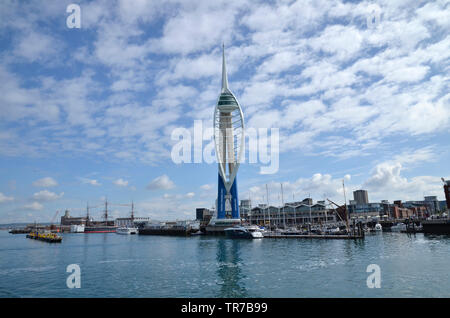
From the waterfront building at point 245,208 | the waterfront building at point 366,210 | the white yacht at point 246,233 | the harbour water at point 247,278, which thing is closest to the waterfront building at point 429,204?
the waterfront building at point 366,210

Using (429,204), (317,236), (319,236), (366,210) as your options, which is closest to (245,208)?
(366,210)

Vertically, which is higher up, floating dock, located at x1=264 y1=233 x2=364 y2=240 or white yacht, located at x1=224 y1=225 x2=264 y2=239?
white yacht, located at x1=224 y1=225 x2=264 y2=239

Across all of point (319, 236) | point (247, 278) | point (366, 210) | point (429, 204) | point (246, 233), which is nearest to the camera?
point (247, 278)

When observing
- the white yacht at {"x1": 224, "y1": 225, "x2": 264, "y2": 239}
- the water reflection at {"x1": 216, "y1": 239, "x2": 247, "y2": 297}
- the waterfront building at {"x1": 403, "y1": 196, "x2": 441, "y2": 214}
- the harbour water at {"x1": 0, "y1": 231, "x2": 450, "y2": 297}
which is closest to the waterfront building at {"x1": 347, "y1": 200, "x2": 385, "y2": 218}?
the waterfront building at {"x1": 403, "y1": 196, "x2": 441, "y2": 214}

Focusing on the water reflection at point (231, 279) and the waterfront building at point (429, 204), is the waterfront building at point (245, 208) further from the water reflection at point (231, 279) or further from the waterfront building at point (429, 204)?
the water reflection at point (231, 279)

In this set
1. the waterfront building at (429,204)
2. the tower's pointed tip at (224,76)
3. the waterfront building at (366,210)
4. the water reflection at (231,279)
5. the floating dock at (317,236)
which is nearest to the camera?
the water reflection at (231,279)

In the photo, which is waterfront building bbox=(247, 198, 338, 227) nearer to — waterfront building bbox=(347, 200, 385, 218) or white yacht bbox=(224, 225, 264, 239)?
waterfront building bbox=(347, 200, 385, 218)

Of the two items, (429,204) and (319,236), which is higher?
(429,204)

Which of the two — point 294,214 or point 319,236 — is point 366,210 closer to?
point 294,214

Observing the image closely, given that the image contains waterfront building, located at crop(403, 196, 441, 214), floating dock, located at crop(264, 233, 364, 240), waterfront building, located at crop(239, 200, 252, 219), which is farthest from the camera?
waterfront building, located at crop(403, 196, 441, 214)

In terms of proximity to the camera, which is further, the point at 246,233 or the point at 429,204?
the point at 429,204

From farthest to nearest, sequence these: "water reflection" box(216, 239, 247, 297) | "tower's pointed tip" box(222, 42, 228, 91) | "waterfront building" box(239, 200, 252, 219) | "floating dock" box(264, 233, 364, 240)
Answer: "waterfront building" box(239, 200, 252, 219)
"tower's pointed tip" box(222, 42, 228, 91)
"floating dock" box(264, 233, 364, 240)
"water reflection" box(216, 239, 247, 297)

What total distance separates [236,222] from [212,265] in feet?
246
